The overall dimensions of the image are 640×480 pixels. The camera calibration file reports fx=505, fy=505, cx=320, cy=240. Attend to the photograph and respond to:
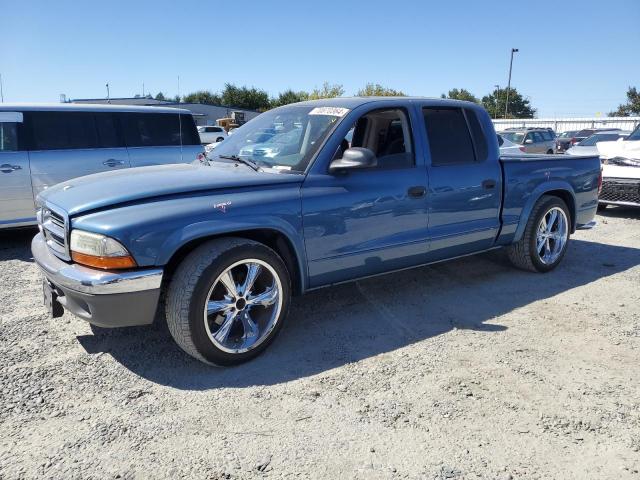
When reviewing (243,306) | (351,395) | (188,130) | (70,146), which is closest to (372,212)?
(243,306)

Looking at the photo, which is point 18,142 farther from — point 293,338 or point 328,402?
point 328,402

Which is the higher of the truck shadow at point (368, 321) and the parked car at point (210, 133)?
the parked car at point (210, 133)

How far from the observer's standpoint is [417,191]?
4125 mm

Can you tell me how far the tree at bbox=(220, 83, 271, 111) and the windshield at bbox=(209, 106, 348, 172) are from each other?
217ft

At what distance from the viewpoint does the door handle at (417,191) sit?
409cm

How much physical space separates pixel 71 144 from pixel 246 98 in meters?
65.3

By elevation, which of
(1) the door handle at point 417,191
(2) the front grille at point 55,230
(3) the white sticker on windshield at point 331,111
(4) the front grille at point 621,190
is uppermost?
(3) the white sticker on windshield at point 331,111

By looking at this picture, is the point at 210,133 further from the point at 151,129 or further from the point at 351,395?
the point at 351,395

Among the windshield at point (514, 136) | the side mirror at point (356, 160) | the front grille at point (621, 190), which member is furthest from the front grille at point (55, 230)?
the windshield at point (514, 136)

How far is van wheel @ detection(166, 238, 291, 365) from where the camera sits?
310cm

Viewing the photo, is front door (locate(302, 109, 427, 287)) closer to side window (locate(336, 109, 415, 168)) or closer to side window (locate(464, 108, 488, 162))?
side window (locate(336, 109, 415, 168))

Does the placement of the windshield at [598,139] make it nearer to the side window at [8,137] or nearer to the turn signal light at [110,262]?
the side window at [8,137]

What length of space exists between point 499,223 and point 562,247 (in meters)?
1.24

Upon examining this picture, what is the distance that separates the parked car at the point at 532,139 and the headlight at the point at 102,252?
15.9 m
